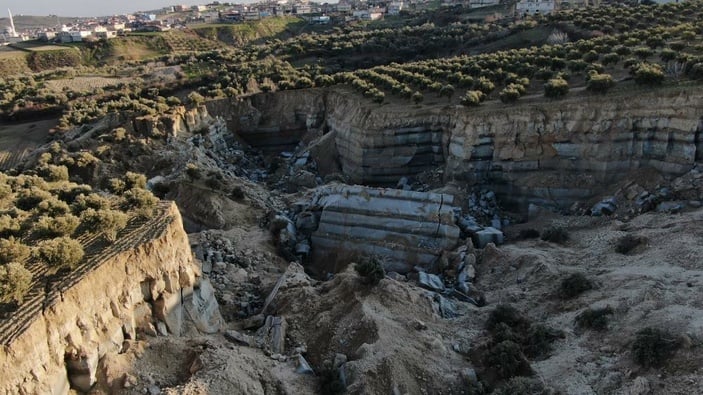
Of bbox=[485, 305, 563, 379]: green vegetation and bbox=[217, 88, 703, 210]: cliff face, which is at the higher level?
bbox=[217, 88, 703, 210]: cliff face

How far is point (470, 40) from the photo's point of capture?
59312 mm

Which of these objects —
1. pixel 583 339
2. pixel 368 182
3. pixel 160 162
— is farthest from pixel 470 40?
pixel 583 339

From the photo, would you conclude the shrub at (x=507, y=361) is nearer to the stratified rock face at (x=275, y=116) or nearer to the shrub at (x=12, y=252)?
the shrub at (x=12, y=252)

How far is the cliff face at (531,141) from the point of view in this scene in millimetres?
26062

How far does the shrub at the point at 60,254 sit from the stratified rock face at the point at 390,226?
13143mm

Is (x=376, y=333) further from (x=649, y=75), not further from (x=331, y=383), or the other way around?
(x=649, y=75)

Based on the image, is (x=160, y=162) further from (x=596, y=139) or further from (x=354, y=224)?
(x=596, y=139)

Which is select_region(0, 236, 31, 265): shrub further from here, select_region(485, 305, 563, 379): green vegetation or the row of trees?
select_region(485, 305, 563, 379): green vegetation

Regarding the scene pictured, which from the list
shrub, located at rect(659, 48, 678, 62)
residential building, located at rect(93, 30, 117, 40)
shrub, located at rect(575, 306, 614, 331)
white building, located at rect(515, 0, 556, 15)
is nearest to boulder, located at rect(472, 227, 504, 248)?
shrub, located at rect(575, 306, 614, 331)

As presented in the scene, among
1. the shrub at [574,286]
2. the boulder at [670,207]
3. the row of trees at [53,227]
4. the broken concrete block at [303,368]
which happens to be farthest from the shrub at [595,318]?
the row of trees at [53,227]

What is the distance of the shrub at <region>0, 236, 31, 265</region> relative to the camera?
13.4 metres

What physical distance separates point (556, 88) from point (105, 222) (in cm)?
2364

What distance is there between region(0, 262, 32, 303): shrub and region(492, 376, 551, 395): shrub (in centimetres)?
1151

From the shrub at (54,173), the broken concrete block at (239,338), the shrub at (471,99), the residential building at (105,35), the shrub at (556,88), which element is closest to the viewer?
the broken concrete block at (239,338)
